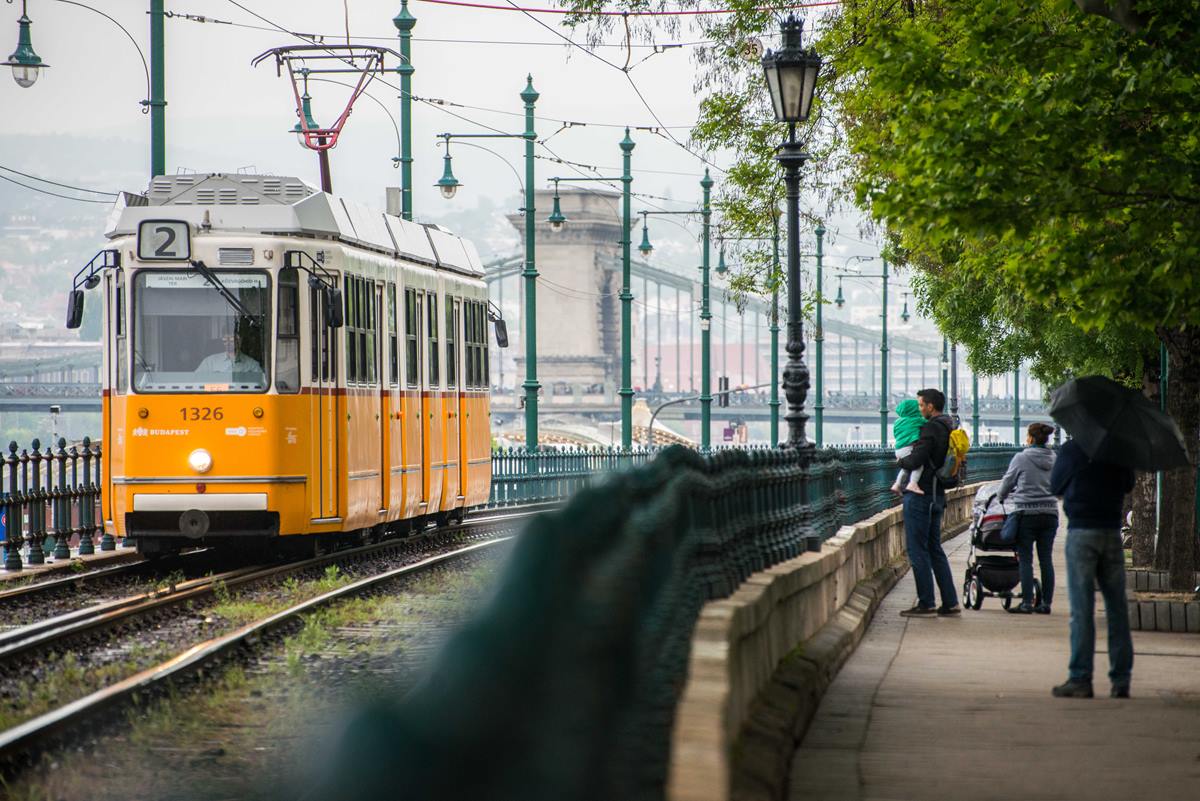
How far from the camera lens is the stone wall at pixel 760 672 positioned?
5.07m

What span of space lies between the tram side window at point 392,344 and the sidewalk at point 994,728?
295 inches

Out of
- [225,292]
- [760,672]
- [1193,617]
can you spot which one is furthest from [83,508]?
[760,672]

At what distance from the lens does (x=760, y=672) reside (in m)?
7.81

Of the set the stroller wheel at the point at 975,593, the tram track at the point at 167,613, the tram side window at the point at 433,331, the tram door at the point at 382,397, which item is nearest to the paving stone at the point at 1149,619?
the stroller wheel at the point at 975,593

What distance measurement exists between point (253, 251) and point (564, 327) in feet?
385

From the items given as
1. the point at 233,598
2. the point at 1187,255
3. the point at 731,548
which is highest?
the point at 1187,255

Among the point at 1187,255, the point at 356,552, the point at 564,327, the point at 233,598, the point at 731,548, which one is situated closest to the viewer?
the point at 731,548

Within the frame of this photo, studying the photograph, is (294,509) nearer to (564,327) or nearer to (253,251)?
(253,251)

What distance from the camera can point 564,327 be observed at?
134 m

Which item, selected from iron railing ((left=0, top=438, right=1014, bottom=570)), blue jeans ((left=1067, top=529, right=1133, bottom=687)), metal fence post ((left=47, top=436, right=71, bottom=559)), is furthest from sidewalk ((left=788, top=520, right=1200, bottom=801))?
metal fence post ((left=47, top=436, right=71, bottom=559))

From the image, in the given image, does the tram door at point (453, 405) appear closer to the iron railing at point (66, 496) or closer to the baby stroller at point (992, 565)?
the iron railing at point (66, 496)

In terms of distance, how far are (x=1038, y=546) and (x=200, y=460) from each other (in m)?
7.36

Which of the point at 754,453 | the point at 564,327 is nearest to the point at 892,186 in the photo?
the point at 754,453

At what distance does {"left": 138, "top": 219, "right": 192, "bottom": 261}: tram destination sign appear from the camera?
55.4ft
